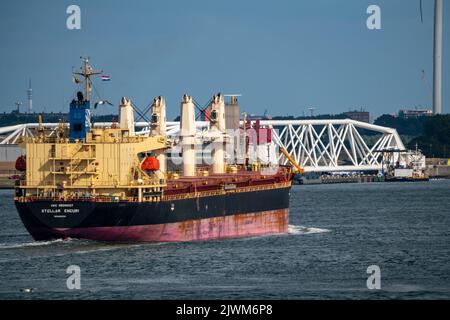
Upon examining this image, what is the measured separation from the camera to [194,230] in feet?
226

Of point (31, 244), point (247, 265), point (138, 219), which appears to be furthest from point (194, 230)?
point (247, 265)

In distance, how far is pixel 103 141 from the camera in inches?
2571

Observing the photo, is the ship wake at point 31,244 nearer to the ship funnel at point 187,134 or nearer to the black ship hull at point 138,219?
the black ship hull at point 138,219

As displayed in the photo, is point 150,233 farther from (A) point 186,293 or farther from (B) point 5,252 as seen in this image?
(A) point 186,293

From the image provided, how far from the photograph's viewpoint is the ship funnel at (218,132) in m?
86.6

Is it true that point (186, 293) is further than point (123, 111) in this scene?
No

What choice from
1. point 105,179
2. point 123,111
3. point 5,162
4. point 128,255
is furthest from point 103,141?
point 5,162

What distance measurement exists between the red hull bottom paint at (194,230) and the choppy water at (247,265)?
2.19 feet

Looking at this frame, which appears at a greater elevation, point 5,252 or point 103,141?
point 103,141

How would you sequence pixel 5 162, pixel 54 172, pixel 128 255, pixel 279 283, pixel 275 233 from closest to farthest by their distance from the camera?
1. pixel 279 283
2. pixel 128 255
3. pixel 54 172
4. pixel 275 233
5. pixel 5 162

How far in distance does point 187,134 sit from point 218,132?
632 cm
